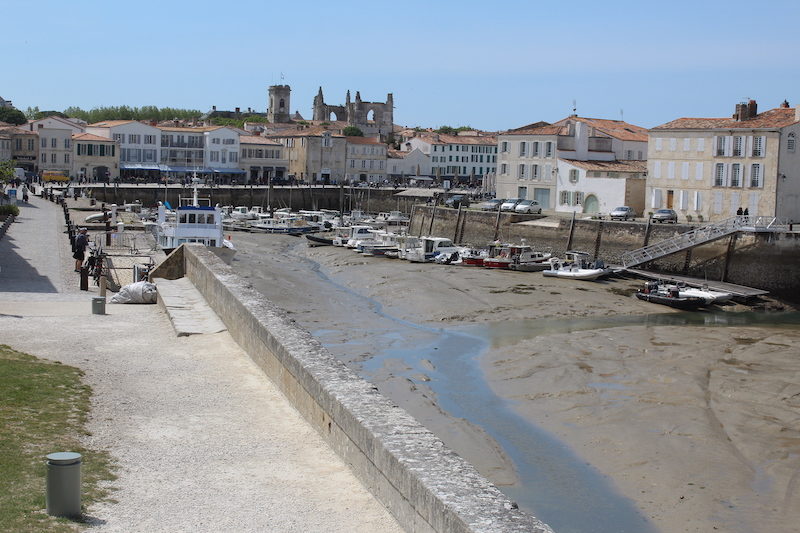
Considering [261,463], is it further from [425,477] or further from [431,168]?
[431,168]

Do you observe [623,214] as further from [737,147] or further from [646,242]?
[737,147]

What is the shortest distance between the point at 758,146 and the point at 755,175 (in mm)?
1511

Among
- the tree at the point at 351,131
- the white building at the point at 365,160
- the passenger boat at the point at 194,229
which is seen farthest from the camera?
the tree at the point at 351,131

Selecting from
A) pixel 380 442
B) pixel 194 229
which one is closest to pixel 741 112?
pixel 194 229

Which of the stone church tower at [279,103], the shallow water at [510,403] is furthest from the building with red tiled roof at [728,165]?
the stone church tower at [279,103]

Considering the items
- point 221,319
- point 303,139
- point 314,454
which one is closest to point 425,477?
point 314,454

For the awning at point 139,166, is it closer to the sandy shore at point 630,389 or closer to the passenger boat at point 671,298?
the sandy shore at point 630,389

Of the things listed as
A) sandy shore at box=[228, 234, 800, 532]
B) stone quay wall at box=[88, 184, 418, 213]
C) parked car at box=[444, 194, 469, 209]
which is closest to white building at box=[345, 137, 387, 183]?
stone quay wall at box=[88, 184, 418, 213]

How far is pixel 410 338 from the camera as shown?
30.0 metres

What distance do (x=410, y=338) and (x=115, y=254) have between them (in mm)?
13985

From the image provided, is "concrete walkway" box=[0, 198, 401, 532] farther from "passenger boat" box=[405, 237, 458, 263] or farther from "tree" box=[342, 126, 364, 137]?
"tree" box=[342, 126, 364, 137]

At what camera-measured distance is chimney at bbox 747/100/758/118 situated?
5431cm

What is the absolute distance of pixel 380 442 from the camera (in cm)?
872

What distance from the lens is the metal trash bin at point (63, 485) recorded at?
7758 millimetres
